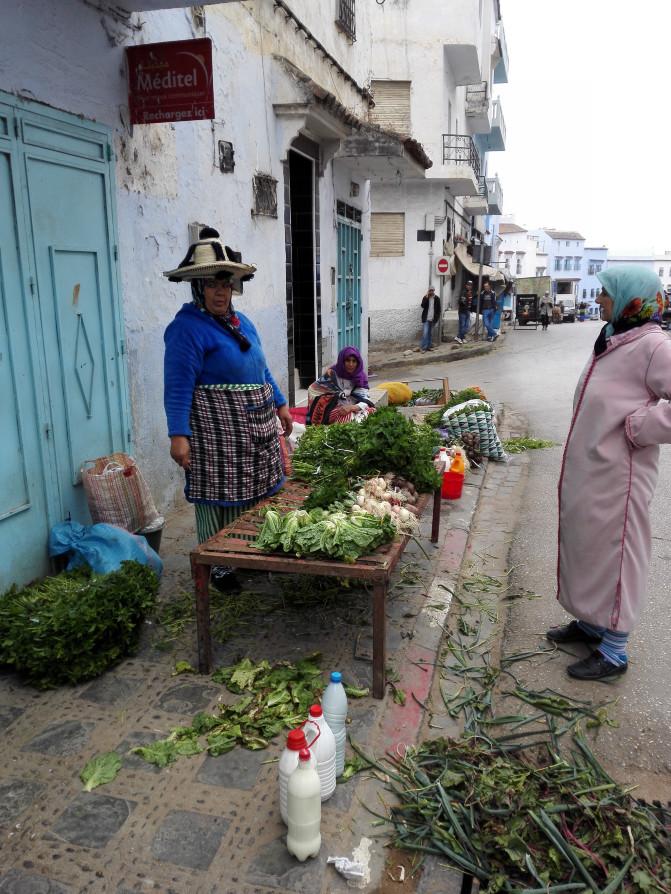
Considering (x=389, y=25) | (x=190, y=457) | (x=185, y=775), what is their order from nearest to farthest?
(x=185, y=775), (x=190, y=457), (x=389, y=25)

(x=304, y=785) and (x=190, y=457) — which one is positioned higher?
(x=190, y=457)

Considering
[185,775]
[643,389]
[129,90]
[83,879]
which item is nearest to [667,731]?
[643,389]

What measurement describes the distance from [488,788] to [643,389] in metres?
1.91

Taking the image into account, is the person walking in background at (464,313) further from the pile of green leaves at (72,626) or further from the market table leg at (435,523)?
the pile of green leaves at (72,626)

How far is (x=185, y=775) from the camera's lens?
2.82 meters

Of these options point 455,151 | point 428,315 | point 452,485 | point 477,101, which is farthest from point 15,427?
point 477,101

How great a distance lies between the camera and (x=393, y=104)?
72.8 feet

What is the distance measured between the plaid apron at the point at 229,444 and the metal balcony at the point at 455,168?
19517 mm

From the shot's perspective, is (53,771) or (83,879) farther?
(53,771)

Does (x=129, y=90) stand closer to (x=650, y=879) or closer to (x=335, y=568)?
(x=335, y=568)

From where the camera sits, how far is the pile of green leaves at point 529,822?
92.2 inches

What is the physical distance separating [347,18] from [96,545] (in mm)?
10178

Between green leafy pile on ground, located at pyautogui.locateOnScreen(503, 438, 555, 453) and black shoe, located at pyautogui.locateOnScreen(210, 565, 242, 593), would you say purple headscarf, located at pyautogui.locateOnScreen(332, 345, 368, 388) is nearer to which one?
green leafy pile on ground, located at pyautogui.locateOnScreen(503, 438, 555, 453)

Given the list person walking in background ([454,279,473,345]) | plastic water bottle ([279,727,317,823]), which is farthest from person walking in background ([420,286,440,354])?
plastic water bottle ([279,727,317,823])
